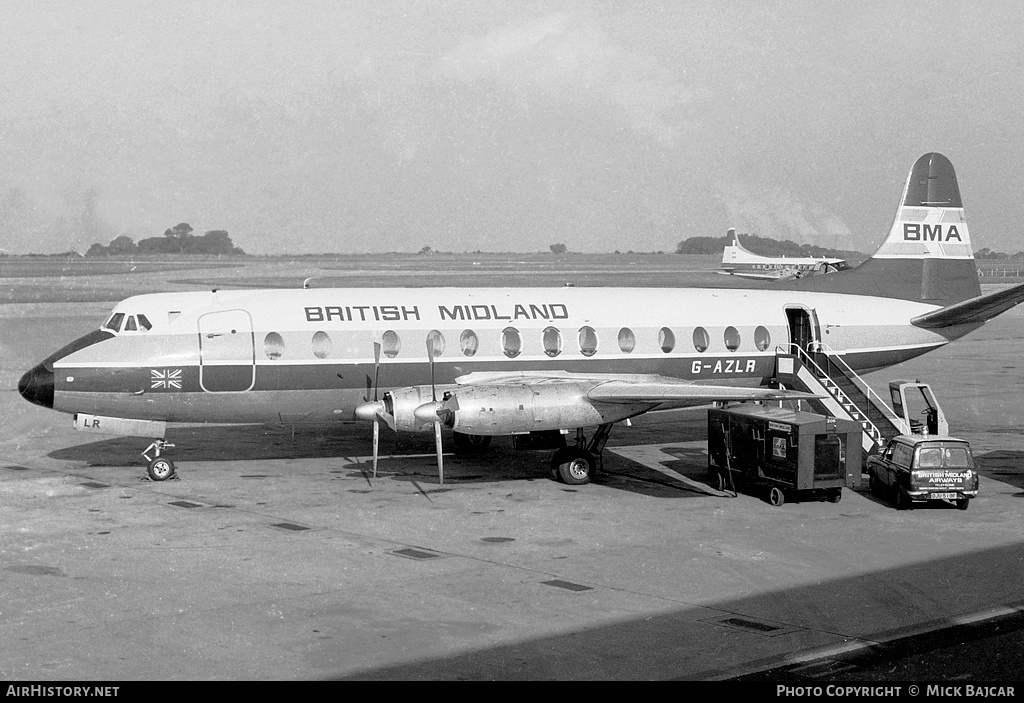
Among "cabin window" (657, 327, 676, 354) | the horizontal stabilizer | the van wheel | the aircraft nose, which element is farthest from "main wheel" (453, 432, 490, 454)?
the horizontal stabilizer

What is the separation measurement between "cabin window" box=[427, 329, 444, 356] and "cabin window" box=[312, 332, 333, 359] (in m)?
2.10

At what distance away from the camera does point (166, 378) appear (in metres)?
22.4

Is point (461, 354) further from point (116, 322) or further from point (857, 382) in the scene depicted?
point (857, 382)

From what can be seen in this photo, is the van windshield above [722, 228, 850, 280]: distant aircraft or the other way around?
the other way around

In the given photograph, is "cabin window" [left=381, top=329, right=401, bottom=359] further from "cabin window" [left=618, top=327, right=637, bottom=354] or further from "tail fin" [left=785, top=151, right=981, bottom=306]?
"tail fin" [left=785, top=151, right=981, bottom=306]

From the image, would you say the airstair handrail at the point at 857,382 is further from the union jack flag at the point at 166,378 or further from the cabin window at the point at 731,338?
the union jack flag at the point at 166,378

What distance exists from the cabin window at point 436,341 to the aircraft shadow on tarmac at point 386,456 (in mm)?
2587

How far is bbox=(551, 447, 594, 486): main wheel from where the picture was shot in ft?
74.7

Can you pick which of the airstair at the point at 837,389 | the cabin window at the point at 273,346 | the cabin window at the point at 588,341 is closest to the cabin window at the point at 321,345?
the cabin window at the point at 273,346

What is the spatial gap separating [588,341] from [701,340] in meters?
2.82

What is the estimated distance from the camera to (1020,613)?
13.8 meters

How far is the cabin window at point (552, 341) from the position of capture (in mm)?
24594

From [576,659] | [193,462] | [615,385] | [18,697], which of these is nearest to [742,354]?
[615,385]

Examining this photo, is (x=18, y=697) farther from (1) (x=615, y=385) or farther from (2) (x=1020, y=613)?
(1) (x=615, y=385)
